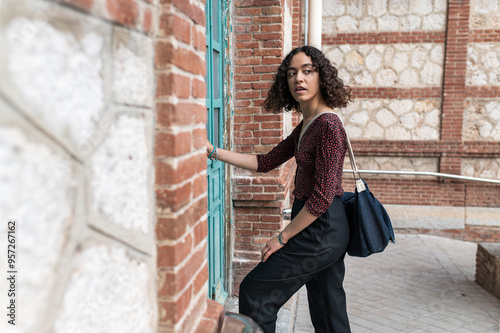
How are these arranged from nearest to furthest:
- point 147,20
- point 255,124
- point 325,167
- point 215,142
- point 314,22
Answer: point 147,20
point 325,167
point 215,142
point 255,124
point 314,22

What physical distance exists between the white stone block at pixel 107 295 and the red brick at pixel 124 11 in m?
0.53

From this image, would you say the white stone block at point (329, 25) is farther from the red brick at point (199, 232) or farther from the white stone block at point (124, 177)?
the white stone block at point (124, 177)

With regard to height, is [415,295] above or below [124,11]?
below

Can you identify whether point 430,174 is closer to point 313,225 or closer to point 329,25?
point 329,25

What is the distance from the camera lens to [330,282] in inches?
95.3

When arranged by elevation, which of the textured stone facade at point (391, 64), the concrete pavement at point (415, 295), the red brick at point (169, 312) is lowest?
the concrete pavement at point (415, 295)

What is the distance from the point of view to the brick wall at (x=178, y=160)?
3.76 ft

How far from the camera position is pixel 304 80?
2.39 meters

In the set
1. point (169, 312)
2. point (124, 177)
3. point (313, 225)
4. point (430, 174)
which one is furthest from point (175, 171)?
point (430, 174)

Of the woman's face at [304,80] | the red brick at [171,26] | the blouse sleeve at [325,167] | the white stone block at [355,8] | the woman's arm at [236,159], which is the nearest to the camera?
Answer: the red brick at [171,26]

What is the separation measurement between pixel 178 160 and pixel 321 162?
3.62ft

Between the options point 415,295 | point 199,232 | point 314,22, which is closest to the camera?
point 199,232

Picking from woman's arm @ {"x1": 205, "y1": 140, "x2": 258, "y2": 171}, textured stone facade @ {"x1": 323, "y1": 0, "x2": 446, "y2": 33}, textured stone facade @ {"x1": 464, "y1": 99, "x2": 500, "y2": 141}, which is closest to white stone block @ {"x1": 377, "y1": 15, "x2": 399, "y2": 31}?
textured stone facade @ {"x1": 323, "y1": 0, "x2": 446, "y2": 33}

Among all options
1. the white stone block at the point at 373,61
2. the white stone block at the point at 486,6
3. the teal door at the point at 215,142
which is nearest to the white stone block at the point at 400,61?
the white stone block at the point at 373,61
